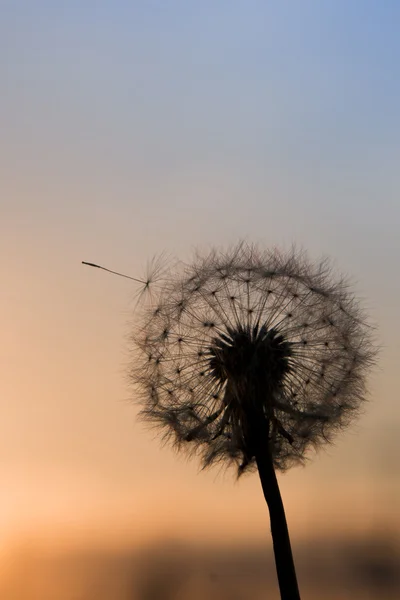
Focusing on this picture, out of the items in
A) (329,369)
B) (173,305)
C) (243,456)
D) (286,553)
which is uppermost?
(173,305)

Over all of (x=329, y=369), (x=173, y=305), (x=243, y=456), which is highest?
(x=173, y=305)

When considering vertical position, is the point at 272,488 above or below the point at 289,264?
below

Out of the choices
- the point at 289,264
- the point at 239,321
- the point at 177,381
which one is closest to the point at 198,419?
the point at 177,381

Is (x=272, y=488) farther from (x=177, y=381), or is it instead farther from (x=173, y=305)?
(x=173, y=305)

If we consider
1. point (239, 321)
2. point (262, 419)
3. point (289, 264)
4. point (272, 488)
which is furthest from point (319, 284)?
point (272, 488)

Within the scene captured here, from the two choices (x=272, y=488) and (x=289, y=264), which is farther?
(x=289, y=264)

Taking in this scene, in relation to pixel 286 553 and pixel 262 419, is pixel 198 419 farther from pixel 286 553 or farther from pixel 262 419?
pixel 286 553
